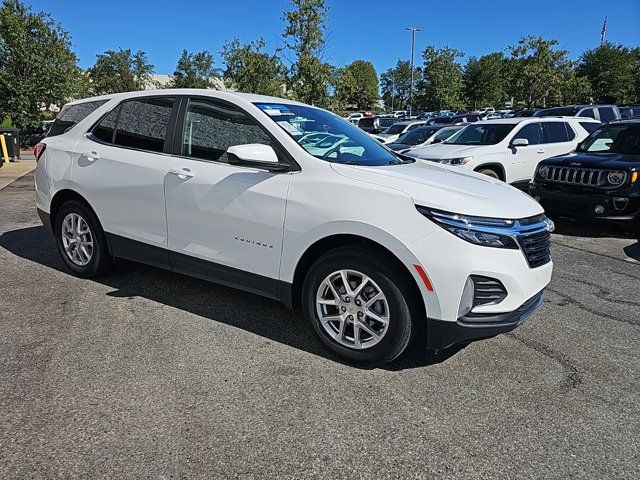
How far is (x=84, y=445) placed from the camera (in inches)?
98.4

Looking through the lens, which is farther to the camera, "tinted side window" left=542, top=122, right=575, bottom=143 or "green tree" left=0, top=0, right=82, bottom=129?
"green tree" left=0, top=0, right=82, bottom=129

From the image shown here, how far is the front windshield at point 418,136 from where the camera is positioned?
1409cm

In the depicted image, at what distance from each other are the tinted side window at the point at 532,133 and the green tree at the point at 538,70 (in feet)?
101

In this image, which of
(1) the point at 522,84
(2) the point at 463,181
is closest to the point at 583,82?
(1) the point at 522,84

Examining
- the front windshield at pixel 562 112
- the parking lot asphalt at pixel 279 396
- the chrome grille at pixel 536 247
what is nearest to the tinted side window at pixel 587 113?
the front windshield at pixel 562 112

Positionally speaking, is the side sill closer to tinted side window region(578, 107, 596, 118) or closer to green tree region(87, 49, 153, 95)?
tinted side window region(578, 107, 596, 118)

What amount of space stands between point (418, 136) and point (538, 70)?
92.2ft

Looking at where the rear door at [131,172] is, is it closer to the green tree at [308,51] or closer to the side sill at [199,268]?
the side sill at [199,268]

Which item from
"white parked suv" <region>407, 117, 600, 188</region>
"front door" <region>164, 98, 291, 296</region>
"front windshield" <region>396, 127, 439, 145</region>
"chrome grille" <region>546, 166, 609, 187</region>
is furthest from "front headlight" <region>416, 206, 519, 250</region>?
"front windshield" <region>396, 127, 439, 145</region>

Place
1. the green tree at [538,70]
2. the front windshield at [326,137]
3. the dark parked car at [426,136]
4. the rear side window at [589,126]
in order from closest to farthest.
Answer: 1. the front windshield at [326,137]
2. the rear side window at [589,126]
3. the dark parked car at [426,136]
4. the green tree at [538,70]

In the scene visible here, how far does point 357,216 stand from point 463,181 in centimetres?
91

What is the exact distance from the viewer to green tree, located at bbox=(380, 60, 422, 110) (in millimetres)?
118025

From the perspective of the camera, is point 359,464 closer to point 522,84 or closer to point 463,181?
point 463,181

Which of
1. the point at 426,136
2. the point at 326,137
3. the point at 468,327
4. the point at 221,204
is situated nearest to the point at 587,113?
the point at 426,136
